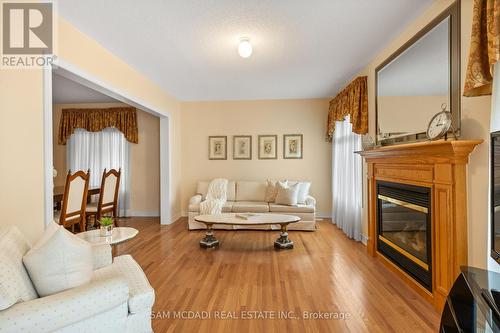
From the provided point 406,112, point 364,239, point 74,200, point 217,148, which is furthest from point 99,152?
point 406,112

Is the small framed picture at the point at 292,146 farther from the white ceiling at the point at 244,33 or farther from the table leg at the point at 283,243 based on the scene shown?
the table leg at the point at 283,243

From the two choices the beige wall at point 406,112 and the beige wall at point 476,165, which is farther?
the beige wall at point 406,112

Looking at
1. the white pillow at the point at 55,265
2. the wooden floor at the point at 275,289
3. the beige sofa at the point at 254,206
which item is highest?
the white pillow at the point at 55,265

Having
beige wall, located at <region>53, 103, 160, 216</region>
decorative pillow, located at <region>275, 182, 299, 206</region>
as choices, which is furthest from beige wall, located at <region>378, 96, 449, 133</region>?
beige wall, located at <region>53, 103, 160, 216</region>

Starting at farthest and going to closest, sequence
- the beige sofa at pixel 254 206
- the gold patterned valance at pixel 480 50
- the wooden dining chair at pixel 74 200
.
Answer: the beige sofa at pixel 254 206
the wooden dining chair at pixel 74 200
the gold patterned valance at pixel 480 50

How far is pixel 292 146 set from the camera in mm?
5812

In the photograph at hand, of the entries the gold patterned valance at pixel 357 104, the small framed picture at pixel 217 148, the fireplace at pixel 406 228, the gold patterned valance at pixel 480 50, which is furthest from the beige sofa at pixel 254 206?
the gold patterned valance at pixel 480 50

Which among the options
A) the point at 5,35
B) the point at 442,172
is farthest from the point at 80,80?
the point at 442,172

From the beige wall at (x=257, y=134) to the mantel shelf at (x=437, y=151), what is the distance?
2.93m

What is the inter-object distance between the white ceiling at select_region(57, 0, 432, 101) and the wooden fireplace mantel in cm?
132

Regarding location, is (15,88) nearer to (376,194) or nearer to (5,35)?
(5,35)

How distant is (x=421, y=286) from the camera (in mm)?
2428

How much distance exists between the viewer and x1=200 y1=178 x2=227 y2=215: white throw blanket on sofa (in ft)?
15.5

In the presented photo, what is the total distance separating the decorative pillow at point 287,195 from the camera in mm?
4871
